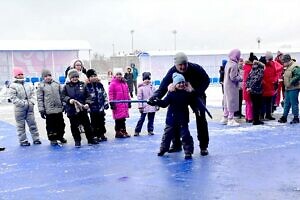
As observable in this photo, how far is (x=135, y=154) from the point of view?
6621mm

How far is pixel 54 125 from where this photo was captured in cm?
780

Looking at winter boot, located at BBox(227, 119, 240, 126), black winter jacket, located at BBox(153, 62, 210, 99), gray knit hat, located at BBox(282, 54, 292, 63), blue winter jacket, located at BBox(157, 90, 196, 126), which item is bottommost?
winter boot, located at BBox(227, 119, 240, 126)

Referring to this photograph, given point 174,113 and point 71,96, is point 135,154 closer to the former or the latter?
point 174,113

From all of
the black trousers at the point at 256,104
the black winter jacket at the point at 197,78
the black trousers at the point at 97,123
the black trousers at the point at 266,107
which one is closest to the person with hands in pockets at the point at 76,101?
the black trousers at the point at 97,123

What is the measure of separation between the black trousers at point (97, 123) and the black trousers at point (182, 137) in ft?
6.37

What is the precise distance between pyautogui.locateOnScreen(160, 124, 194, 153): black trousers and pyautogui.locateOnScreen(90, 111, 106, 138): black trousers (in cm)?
194

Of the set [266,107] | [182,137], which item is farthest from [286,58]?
[182,137]

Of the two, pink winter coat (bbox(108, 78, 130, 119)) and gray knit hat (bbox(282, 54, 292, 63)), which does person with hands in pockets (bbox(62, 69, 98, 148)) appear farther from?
gray knit hat (bbox(282, 54, 292, 63))

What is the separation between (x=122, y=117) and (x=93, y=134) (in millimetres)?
689

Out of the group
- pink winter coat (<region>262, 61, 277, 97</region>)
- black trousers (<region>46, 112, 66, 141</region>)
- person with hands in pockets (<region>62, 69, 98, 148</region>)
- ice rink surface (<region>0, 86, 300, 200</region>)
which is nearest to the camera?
ice rink surface (<region>0, 86, 300, 200</region>)

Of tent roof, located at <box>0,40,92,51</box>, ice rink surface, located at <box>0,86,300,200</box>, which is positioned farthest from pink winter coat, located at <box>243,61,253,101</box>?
tent roof, located at <box>0,40,92,51</box>

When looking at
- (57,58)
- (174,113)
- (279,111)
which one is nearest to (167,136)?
(174,113)

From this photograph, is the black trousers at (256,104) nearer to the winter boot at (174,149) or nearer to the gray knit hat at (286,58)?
the gray knit hat at (286,58)

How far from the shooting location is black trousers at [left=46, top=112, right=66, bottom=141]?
777 cm
